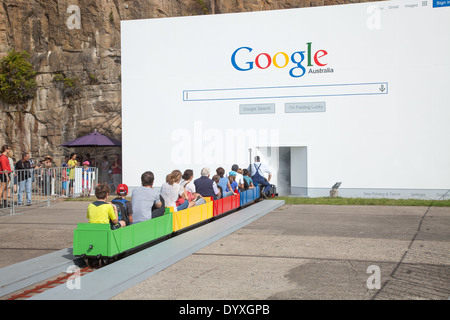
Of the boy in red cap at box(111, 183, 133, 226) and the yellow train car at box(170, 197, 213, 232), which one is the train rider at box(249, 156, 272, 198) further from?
the boy in red cap at box(111, 183, 133, 226)

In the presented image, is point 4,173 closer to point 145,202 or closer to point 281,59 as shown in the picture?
point 145,202

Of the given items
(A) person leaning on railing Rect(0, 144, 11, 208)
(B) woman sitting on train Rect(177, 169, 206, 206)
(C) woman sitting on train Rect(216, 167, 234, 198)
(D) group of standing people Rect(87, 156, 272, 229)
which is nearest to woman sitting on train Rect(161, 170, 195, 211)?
(D) group of standing people Rect(87, 156, 272, 229)

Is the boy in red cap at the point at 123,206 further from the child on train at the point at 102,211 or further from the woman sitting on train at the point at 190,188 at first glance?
the woman sitting on train at the point at 190,188

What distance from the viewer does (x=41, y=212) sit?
48.2 feet

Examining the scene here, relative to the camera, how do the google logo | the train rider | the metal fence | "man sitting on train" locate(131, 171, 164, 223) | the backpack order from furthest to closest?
the google logo
the train rider
the metal fence
"man sitting on train" locate(131, 171, 164, 223)
the backpack

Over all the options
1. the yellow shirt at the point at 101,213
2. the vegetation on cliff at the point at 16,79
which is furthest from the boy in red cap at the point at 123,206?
the vegetation on cliff at the point at 16,79

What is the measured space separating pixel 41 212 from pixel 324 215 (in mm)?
8444

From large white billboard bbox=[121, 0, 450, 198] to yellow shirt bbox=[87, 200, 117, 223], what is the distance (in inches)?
466

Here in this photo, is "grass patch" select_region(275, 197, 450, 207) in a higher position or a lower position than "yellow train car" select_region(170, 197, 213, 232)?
lower

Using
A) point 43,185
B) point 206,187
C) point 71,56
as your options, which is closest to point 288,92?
point 206,187

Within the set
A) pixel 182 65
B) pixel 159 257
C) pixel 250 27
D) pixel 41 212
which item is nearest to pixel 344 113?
pixel 250 27

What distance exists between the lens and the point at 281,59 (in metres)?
18.7

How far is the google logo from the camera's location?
1838 centimetres
